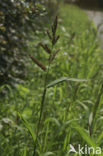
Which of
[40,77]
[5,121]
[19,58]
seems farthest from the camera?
[40,77]

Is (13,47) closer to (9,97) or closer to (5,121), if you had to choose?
(9,97)

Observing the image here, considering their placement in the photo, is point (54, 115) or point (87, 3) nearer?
point (54, 115)

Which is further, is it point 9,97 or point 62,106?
point 9,97

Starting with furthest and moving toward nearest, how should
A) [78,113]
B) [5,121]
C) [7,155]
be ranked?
[78,113] < [5,121] < [7,155]

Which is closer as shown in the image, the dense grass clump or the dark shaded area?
the dense grass clump

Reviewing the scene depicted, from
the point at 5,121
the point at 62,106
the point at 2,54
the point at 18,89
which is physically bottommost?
the point at 5,121

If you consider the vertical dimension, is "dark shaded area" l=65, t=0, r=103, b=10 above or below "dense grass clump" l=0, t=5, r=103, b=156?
above

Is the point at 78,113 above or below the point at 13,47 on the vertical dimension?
below

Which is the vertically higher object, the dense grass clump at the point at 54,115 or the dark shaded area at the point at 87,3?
the dark shaded area at the point at 87,3

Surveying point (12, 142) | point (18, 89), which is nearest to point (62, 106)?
point (18, 89)

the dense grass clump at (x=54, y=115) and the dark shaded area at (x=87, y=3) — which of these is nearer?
the dense grass clump at (x=54, y=115)

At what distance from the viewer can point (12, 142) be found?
1612 mm

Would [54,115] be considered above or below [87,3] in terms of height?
below

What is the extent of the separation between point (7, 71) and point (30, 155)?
1.14m
